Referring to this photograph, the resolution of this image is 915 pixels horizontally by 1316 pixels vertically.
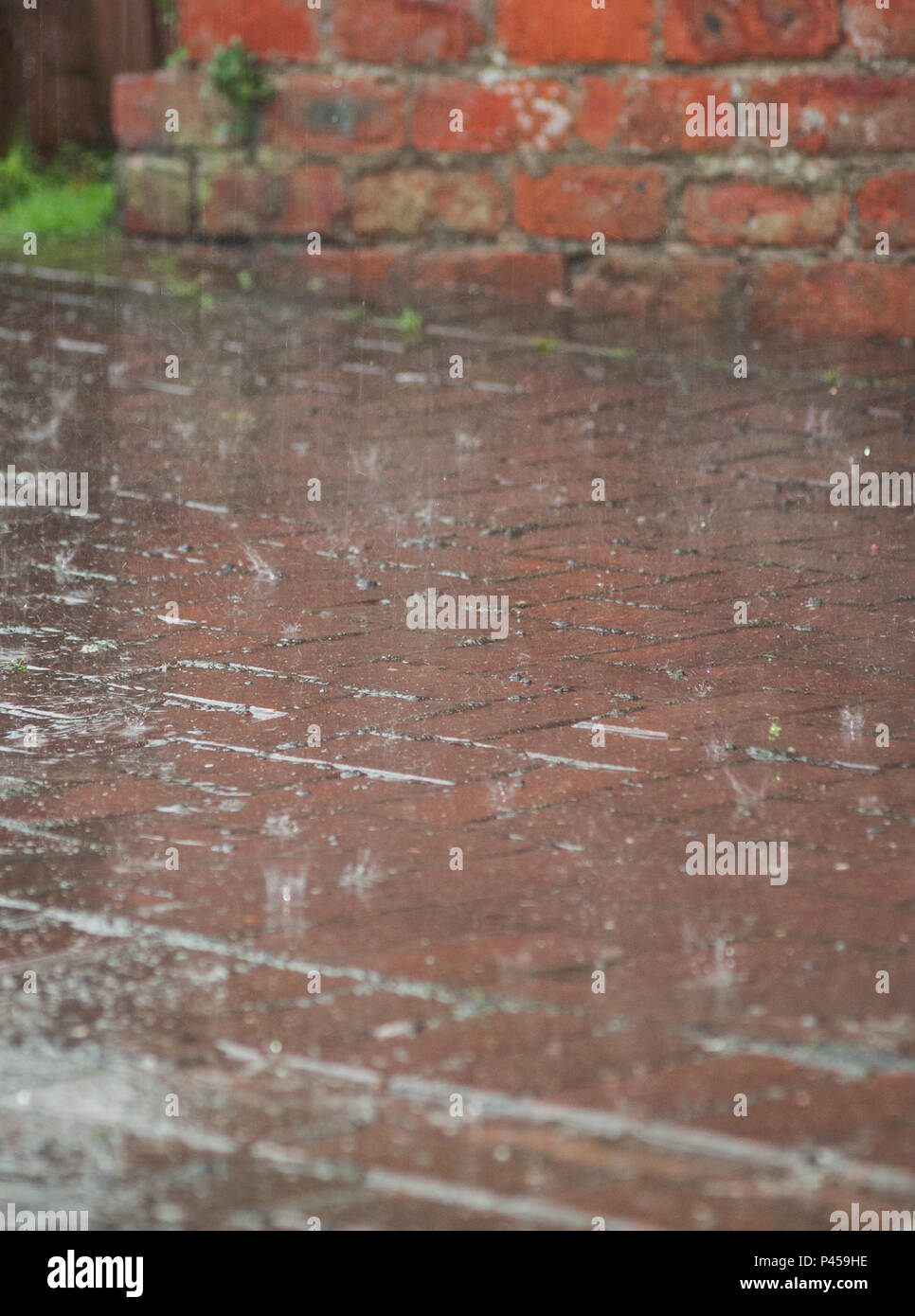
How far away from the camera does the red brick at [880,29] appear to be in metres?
6.06

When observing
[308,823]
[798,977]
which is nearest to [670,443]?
[308,823]

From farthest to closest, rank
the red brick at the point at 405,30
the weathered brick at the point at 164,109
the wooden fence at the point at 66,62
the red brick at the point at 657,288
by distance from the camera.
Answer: the wooden fence at the point at 66,62 → the weathered brick at the point at 164,109 → the red brick at the point at 405,30 → the red brick at the point at 657,288

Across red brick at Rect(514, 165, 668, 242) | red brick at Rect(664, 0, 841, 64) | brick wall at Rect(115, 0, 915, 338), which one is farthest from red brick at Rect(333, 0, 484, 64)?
red brick at Rect(664, 0, 841, 64)

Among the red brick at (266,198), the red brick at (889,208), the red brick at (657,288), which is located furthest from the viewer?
the red brick at (266,198)

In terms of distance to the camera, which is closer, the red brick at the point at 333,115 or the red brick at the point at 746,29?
the red brick at the point at 746,29

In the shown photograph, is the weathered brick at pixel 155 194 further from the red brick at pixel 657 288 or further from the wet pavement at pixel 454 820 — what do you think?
the wet pavement at pixel 454 820

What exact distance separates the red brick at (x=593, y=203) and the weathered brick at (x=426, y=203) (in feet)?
0.37

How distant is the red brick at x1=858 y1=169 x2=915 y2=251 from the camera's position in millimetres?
6184

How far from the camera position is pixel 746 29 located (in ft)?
20.8

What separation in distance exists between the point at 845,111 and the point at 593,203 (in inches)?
36.8

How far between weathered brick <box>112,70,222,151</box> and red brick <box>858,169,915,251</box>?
254 cm

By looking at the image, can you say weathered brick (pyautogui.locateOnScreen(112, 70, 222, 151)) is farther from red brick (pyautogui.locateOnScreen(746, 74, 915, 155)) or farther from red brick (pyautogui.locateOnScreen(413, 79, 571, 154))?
red brick (pyautogui.locateOnScreen(746, 74, 915, 155))

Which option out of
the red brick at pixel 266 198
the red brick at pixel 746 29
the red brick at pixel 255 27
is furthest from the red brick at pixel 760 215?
the red brick at pixel 255 27

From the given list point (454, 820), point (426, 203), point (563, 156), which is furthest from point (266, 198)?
point (454, 820)
